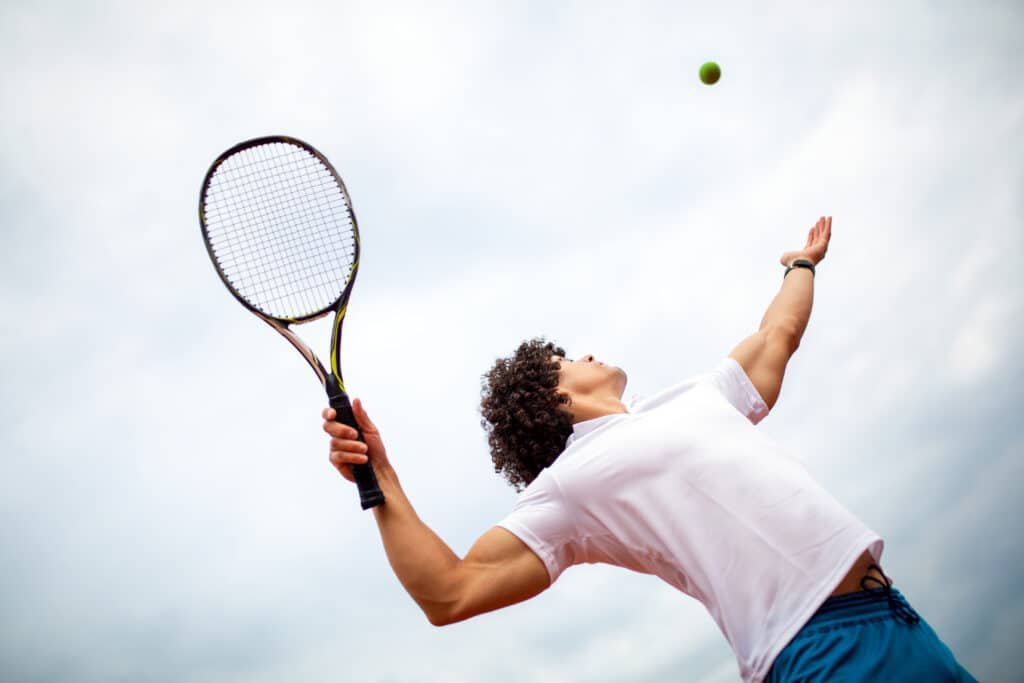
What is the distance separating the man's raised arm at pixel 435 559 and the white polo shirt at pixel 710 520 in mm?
89

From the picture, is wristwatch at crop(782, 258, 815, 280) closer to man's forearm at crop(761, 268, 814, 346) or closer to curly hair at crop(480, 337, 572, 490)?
man's forearm at crop(761, 268, 814, 346)

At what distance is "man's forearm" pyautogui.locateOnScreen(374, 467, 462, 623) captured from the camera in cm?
337

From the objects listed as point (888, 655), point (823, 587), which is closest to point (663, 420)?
point (823, 587)

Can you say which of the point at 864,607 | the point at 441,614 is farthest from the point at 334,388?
the point at 864,607

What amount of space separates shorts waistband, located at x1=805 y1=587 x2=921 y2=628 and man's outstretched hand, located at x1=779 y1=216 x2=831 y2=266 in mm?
2316

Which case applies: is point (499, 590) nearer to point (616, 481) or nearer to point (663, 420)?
point (616, 481)

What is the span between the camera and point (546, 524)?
3629 millimetres

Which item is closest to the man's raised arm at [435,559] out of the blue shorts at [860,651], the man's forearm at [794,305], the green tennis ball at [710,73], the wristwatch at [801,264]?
the blue shorts at [860,651]

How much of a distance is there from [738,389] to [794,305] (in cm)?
83

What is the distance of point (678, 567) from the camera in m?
3.52

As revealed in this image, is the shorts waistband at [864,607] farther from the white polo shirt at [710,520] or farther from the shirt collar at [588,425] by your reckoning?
the shirt collar at [588,425]

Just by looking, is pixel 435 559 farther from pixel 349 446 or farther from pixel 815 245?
pixel 815 245

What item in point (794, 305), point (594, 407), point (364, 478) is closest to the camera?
point (364, 478)

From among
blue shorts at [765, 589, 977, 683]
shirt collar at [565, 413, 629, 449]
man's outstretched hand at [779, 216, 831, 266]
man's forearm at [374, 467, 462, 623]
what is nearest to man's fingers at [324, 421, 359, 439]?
man's forearm at [374, 467, 462, 623]
